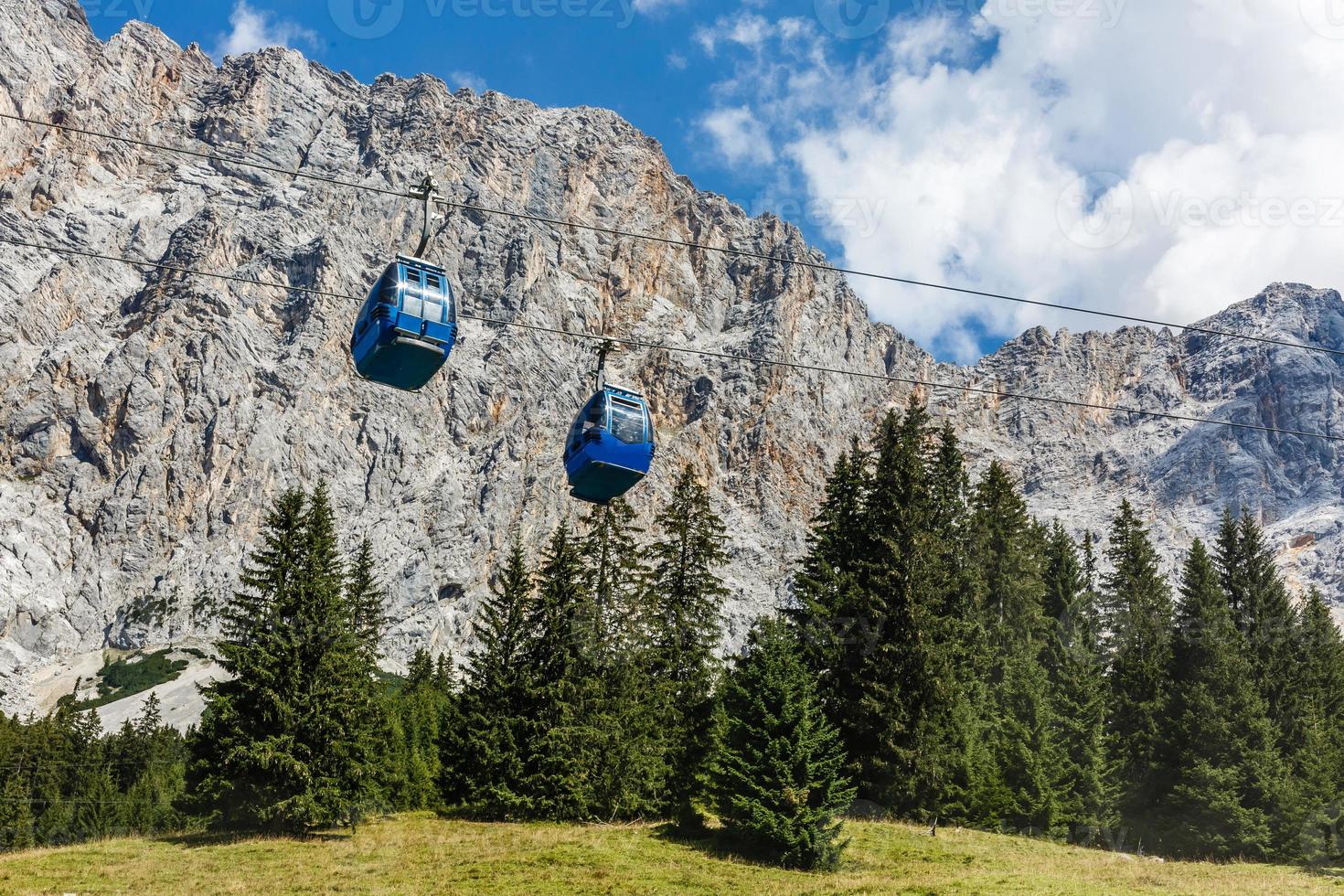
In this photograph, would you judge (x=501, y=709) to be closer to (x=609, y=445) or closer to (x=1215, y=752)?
(x=609, y=445)

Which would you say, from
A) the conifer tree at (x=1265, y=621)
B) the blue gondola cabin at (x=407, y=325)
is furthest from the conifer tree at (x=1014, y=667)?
the blue gondola cabin at (x=407, y=325)

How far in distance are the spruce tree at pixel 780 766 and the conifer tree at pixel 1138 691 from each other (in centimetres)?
2566

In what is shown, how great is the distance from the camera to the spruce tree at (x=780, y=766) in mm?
34500

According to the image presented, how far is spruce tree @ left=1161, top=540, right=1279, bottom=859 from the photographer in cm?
5056

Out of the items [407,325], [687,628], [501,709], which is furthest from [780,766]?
[407,325]

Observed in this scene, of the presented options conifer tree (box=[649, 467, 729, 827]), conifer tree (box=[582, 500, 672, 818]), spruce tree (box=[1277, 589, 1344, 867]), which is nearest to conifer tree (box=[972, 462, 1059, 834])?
spruce tree (box=[1277, 589, 1344, 867])

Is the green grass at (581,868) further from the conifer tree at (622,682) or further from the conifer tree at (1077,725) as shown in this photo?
the conifer tree at (1077,725)

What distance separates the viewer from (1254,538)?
69312mm

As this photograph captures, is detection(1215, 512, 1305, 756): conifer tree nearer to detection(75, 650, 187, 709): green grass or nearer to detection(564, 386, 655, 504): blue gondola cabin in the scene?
detection(564, 386, 655, 504): blue gondola cabin

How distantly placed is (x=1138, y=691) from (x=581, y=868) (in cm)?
4148

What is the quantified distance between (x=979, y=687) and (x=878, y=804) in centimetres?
1043

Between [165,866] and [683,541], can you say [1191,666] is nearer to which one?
[683,541]

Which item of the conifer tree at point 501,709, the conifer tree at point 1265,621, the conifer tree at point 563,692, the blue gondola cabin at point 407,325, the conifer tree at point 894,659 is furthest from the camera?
the conifer tree at point 1265,621

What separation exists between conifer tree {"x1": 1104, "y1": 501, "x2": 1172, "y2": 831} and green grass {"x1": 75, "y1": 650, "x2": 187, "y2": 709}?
527ft
